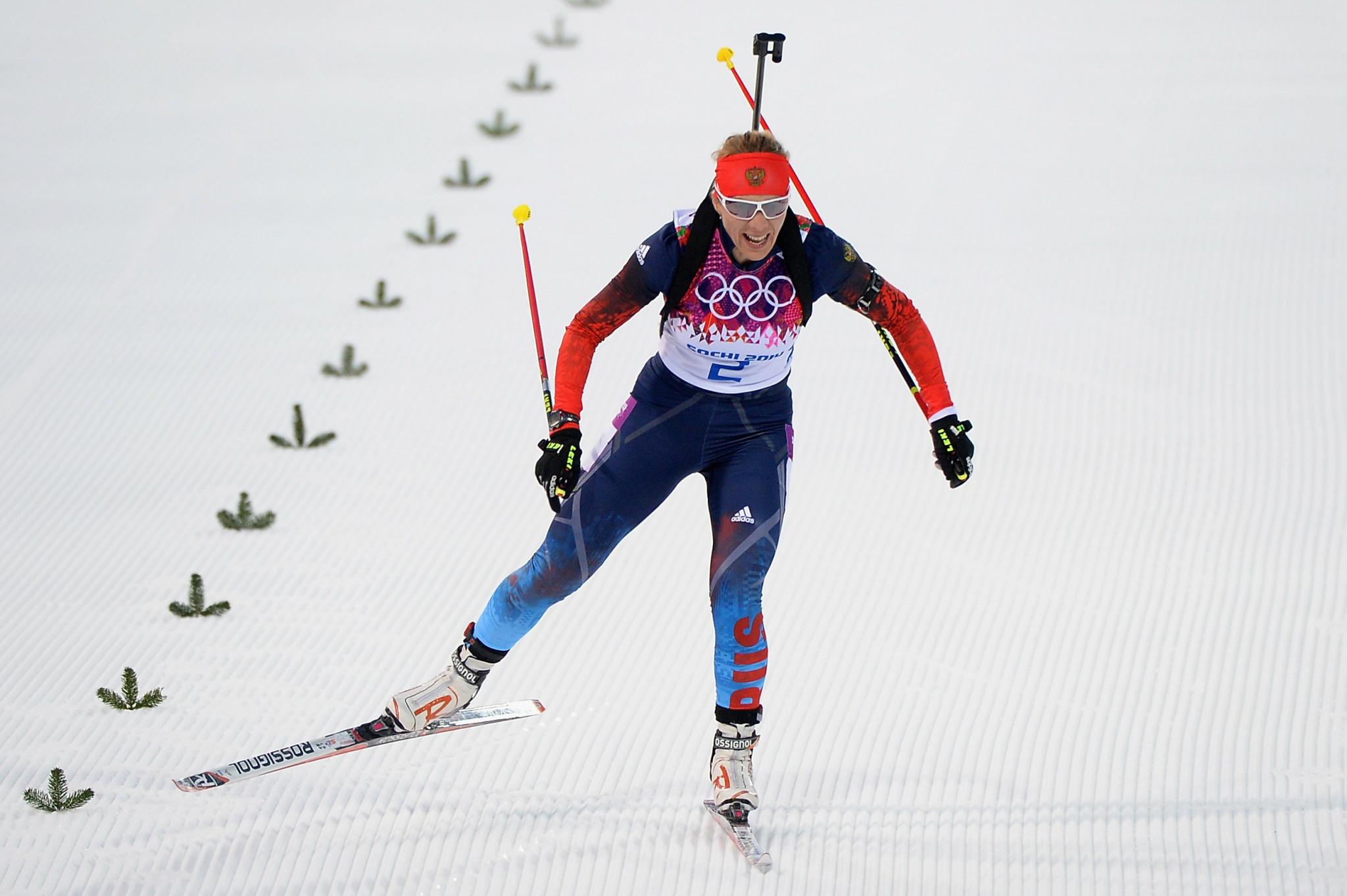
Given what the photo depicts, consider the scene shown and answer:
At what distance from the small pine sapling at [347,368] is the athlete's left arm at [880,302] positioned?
3.69 meters

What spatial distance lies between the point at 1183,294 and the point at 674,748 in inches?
185

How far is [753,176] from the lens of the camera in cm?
332

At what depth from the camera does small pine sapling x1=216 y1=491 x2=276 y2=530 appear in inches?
213

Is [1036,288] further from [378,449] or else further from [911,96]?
[378,449]

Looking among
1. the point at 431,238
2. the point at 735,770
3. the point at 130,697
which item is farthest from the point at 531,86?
the point at 735,770

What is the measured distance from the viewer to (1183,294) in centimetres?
735

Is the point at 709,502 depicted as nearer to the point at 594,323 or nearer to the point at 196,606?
the point at 594,323

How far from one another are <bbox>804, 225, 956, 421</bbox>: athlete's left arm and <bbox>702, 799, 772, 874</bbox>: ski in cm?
126

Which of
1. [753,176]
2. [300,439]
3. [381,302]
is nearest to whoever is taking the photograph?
[753,176]

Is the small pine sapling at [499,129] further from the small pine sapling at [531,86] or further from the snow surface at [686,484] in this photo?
the small pine sapling at [531,86]

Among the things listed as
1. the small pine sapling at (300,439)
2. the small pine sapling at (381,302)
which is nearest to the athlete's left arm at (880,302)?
the small pine sapling at (300,439)

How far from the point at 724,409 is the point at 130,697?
2.19 meters

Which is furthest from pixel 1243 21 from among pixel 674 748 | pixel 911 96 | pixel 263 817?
pixel 263 817

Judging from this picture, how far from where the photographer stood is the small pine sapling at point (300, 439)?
6.02 metres
